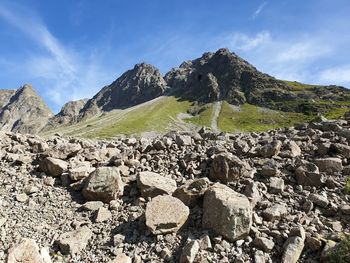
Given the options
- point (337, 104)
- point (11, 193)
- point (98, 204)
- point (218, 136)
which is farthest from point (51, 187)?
point (337, 104)

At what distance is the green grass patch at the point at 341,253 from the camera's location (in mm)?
9844

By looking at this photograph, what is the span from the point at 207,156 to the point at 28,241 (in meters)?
8.99

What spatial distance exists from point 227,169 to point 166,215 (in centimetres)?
405

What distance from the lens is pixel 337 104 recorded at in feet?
624

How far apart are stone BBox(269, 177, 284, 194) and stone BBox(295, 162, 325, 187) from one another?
38.0 inches

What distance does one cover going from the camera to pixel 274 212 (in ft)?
40.6

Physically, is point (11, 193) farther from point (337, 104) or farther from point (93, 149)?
point (337, 104)

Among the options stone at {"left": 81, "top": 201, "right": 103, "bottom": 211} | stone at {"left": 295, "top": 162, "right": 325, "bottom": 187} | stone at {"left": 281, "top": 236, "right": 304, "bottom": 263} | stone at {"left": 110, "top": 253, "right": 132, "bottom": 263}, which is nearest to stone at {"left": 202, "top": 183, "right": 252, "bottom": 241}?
stone at {"left": 281, "top": 236, "right": 304, "bottom": 263}

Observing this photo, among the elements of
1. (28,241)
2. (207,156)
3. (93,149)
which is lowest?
(28,241)

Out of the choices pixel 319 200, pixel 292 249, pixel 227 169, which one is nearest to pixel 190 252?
pixel 292 249

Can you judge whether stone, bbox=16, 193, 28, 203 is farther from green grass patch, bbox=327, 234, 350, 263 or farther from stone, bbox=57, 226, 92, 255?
green grass patch, bbox=327, 234, 350, 263

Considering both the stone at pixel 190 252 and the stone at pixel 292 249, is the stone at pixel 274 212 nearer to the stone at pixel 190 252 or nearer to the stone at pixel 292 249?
the stone at pixel 292 249

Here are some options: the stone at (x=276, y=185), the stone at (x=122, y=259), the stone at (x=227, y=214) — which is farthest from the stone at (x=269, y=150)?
the stone at (x=122, y=259)

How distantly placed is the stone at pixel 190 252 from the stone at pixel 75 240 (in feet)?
11.8
